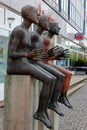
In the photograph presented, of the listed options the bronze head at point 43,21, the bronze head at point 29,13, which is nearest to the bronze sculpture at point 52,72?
the bronze head at point 43,21

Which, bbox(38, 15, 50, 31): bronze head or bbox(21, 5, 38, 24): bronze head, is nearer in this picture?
bbox(21, 5, 38, 24): bronze head

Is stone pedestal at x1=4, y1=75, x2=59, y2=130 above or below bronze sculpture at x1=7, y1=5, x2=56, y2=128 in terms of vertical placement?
below

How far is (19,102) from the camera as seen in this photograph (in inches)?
210

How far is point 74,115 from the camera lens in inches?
→ 464

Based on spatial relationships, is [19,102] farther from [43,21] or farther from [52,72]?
[43,21]

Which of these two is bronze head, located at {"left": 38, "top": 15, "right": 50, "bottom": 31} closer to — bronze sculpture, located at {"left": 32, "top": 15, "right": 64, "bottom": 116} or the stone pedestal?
bronze sculpture, located at {"left": 32, "top": 15, "right": 64, "bottom": 116}

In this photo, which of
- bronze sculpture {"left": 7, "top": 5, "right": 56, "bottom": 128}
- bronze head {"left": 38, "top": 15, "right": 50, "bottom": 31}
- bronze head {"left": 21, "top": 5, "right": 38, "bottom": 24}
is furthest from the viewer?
bronze head {"left": 38, "top": 15, "right": 50, "bottom": 31}

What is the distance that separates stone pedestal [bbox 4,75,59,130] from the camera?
530 centimetres

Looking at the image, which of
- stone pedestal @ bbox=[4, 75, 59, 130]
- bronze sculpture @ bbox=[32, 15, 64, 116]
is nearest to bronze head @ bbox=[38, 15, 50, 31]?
bronze sculpture @ bbox=[32, 15, 64, 116]

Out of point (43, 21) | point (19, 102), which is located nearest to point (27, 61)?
point (19, 102)

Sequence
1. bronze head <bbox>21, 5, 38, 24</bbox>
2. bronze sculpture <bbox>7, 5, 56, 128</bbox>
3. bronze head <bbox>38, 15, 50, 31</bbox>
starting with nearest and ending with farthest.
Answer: bronze sculpture <bbox>7, 5, 56, 128</bbox>, bronze head <bbox>21, 5, 38, 24</bbox>, bronze head <bbox>38, 15, 50, 31</bbox>

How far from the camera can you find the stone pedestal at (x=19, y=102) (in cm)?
530

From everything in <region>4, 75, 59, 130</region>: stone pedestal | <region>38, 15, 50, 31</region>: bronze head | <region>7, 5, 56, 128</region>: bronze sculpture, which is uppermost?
<region>38, 15, 50, 31</region>: bronze head

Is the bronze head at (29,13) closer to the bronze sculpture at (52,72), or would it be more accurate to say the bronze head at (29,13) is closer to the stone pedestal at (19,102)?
the bronze sculpture at (52,72)
